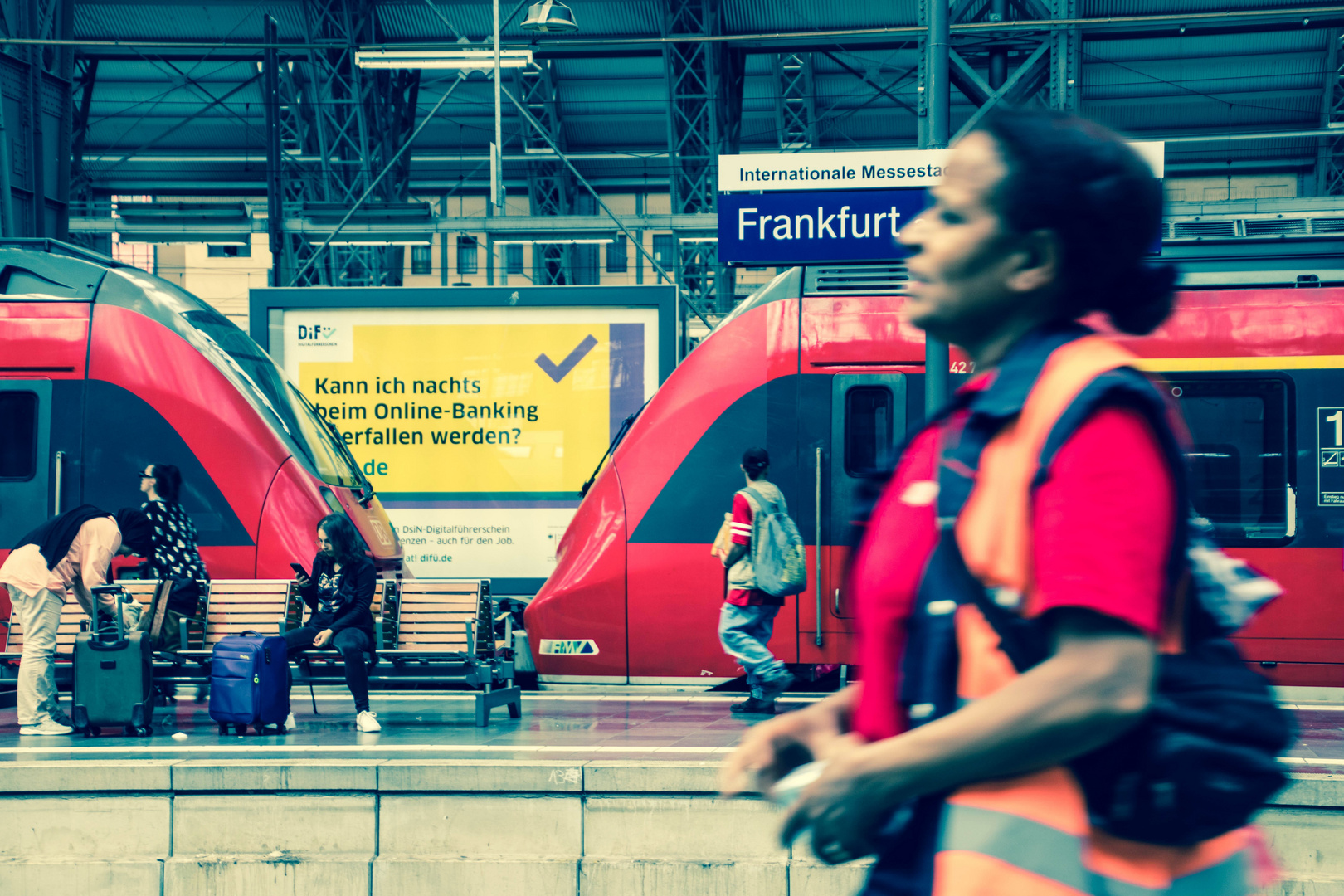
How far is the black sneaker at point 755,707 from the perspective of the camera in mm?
7965

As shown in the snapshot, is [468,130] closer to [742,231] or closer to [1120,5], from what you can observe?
[1120,5]

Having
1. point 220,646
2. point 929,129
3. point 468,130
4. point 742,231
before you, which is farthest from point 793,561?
point 468,130

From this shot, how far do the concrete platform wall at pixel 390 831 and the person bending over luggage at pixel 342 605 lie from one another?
1929mm

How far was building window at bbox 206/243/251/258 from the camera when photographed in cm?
3584

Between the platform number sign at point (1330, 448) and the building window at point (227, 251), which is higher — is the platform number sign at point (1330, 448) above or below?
below

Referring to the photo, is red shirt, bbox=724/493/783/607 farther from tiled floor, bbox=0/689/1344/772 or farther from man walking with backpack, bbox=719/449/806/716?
tiled floor, bbox=0/689/1344/772

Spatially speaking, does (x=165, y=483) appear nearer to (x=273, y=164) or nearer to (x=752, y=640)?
(x=752, y=640)

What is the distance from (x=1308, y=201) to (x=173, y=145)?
2550 centimetres

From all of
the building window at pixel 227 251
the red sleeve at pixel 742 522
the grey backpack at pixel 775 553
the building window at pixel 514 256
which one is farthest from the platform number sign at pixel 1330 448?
the building window at pixel 227 251

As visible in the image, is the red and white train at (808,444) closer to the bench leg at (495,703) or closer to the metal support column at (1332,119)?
the bench leg at (495,703)

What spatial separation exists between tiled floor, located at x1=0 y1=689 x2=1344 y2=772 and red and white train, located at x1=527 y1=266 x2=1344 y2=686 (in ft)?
1.58

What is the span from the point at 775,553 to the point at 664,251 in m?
26.4

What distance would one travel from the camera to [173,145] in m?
33.5

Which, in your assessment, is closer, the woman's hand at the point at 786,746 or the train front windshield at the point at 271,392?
the woman's hand at the point at 786,746
